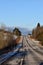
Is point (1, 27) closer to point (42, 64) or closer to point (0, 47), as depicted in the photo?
point (0, 47)

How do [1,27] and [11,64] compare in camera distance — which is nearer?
[11,64]

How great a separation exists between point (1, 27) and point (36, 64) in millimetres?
47094

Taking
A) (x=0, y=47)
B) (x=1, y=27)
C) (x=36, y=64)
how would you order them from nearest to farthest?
(x=36, y=64) < (x=0, y=47) < (x=1, y=27)

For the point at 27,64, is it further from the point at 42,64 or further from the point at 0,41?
the point at 0,41

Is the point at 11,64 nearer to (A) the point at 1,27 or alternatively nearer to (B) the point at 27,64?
(B) the point at 27,64

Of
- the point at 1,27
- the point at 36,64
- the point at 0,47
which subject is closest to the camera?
the point at 36,64

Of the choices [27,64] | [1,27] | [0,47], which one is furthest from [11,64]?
[1,27]

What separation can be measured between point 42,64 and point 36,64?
53 cm

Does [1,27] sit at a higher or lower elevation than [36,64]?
higher

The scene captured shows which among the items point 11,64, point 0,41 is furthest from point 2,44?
point 11,64

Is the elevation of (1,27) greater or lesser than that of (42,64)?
greater

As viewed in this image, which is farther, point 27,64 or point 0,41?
point 0,41

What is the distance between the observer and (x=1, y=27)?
239 feet

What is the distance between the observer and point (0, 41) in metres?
51.1
